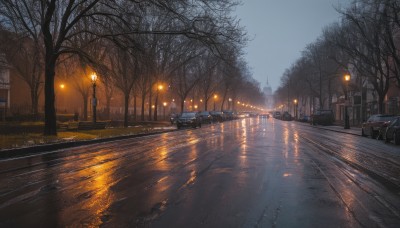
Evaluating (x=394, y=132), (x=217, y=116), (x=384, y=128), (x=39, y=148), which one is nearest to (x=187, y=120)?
(x=384, y=128)

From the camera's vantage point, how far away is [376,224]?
22.2 feet

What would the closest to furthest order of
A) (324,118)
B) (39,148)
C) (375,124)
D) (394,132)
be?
(39,148), (394,132), (375,124), (324,118)

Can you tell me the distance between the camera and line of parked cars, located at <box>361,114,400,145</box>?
26.0 meters

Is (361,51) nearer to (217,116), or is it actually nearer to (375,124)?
(375,124)

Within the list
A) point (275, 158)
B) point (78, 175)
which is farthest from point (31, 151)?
point (275, 158)

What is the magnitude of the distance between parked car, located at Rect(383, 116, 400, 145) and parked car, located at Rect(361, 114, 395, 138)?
251 centimetres

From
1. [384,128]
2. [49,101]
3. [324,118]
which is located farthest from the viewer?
[324,118]

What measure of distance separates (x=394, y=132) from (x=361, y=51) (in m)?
22.8

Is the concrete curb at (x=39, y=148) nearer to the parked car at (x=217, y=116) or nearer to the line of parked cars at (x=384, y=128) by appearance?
the line of parked cars at (x=384, y=128)

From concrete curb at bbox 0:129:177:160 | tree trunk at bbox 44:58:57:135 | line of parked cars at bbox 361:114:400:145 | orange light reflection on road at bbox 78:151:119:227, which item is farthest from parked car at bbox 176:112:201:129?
orange light reflection on road at bbox 78:151:119:227

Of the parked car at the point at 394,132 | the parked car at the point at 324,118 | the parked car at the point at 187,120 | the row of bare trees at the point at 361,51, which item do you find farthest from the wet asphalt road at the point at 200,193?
the parked car at the point at 324,118

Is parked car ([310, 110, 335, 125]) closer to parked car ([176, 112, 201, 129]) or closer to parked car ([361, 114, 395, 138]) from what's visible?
parked car ([176, 112, 201, 129])

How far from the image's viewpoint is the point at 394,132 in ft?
85.4

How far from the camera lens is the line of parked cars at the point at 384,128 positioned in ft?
85.2
